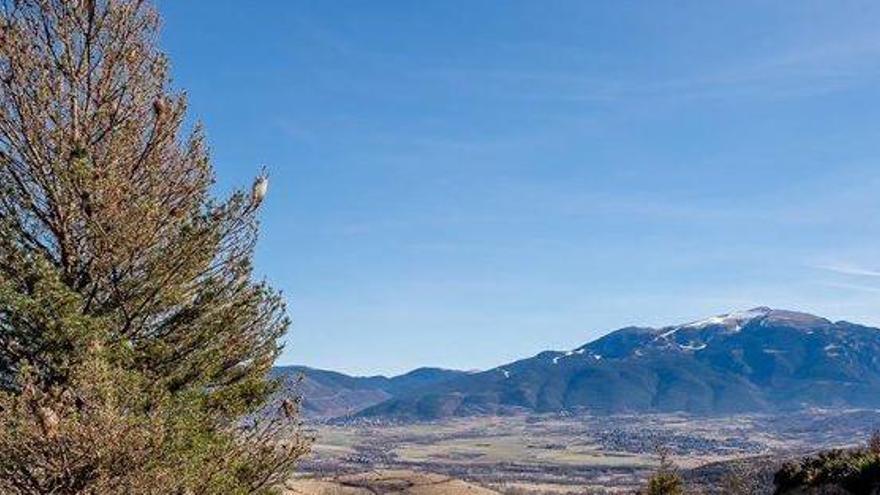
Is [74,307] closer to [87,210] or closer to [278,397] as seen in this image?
[87,210]

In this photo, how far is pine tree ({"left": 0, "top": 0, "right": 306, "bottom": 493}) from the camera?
14.8 m

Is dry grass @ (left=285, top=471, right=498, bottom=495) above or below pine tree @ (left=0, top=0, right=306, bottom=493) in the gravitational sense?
below

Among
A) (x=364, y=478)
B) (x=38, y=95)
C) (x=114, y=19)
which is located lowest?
(x=364, y=478)

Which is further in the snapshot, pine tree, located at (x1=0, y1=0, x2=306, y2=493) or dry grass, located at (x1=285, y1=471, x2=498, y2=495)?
dry grass, located at (x1=285, y1=471, x2=498, y2=495)

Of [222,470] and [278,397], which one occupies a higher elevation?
[278,397]

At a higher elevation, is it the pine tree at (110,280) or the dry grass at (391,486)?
the pine tree at (110,280)

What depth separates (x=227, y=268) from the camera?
63.2 ft

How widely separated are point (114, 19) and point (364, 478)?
99.6 m

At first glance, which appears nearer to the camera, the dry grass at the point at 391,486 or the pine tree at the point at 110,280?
the pine tree at the point at 110,280

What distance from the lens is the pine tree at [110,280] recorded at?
1482 cm

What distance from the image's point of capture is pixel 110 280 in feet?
57.5

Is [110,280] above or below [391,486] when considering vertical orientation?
above

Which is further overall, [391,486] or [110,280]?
[391,486]

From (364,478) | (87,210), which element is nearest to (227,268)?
(87,210)
